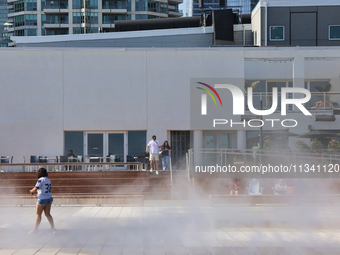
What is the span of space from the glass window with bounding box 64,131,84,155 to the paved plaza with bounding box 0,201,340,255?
8.67m

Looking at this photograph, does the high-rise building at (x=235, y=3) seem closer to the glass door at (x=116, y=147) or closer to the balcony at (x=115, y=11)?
the balcony at (x=115, y=11)

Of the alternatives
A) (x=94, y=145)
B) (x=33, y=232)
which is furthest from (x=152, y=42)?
(x=33, y=232)

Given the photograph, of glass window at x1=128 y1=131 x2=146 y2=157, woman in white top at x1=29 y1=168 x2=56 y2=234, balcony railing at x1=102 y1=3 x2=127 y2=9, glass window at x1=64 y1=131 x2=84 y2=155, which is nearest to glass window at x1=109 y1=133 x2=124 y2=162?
glass window at x1=128 y1=131 x2=146 y2=157

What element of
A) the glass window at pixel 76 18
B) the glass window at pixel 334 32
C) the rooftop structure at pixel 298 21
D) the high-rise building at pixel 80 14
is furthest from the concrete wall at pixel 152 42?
the glass window at pixel 76 18

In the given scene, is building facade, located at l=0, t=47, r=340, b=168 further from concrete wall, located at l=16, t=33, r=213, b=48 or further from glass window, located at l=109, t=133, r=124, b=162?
concrete wall, located at l=16, t=33, r=213, b=48

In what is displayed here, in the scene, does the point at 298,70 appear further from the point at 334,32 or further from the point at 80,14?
the point at 80,14

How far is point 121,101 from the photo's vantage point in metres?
25.5

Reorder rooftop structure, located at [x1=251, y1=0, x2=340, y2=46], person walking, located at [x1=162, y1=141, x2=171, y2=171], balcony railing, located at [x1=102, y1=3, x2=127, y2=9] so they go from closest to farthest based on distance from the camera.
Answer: person walking, located at [x1=162, y1=141, x2=171, y2=171] → rooftop structure, located at [x1=251, y1=0, x2=340, y2=46] → balcony railing, located at [x1=102, y1=3, x2=127, y2=9]

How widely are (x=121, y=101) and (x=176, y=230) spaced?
14.7 metres

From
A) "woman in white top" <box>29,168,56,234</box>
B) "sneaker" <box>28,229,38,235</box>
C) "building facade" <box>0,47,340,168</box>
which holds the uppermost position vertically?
"building facade" <box>0,47,340,168</box>

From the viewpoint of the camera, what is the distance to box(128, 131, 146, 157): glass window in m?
25.6

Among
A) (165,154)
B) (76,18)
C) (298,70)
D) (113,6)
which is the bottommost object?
(165,154)

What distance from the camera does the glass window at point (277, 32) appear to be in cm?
3444

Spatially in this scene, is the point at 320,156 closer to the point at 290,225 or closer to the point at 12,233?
the point at 290,225
